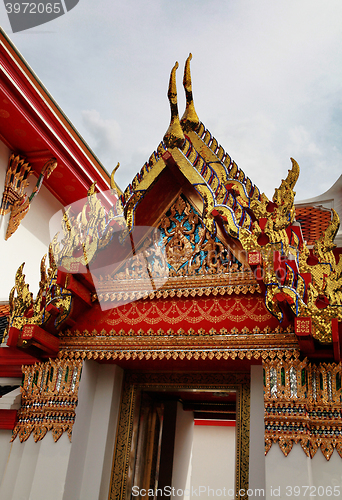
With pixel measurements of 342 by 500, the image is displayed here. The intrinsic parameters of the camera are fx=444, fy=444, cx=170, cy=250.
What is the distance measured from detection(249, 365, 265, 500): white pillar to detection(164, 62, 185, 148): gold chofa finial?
80.8 inches

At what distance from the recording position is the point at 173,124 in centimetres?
395

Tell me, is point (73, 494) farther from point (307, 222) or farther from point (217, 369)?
point (307, 222)

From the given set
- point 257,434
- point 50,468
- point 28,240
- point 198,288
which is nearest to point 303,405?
point 257,434

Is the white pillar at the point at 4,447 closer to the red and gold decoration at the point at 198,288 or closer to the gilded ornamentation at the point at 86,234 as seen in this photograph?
the red and gold decoration at the point at 198,288

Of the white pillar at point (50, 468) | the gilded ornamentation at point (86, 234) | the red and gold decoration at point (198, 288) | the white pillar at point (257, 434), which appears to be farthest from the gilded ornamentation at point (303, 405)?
the gilded ornamentation at point (86, 234)

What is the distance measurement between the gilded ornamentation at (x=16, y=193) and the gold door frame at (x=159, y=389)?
398cm

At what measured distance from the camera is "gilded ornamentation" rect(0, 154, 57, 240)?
279 inches

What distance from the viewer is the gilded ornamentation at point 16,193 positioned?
7.10 metres

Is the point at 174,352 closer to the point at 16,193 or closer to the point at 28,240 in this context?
the point at 16,193

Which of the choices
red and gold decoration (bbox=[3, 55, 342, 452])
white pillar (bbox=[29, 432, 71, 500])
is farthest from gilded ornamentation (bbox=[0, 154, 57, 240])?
white pillar (bbox=[29, 432, 71, 500])

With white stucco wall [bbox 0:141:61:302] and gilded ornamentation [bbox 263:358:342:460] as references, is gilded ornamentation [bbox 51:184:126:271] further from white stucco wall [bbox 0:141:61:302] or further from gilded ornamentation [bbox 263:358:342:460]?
white stucco wall [bbox 0:141:61:302]

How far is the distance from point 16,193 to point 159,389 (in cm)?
454

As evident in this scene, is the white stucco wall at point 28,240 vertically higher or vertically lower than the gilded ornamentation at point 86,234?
higher

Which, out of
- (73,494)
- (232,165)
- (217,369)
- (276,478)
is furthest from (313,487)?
(232,165)
